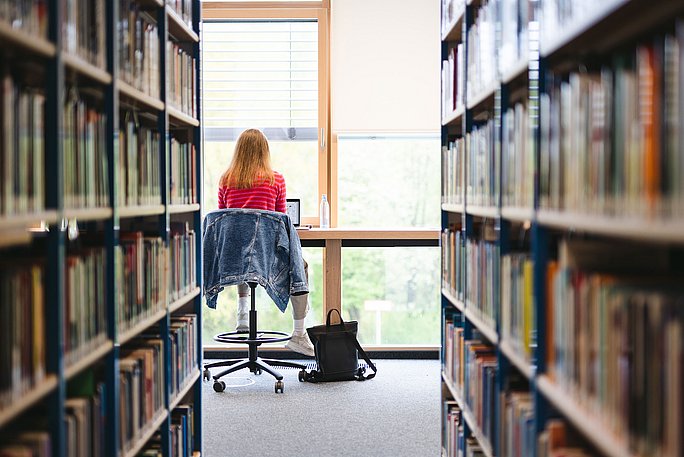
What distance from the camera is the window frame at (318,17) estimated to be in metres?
5.48

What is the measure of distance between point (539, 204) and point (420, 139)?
395 cm

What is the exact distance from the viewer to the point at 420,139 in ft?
18.2

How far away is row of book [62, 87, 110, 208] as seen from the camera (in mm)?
1855

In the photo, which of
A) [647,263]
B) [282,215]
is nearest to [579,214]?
[647,263]

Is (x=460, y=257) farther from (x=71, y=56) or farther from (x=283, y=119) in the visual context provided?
(x=283, y=119)

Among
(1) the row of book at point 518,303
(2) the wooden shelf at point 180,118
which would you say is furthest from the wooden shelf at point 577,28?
(2) the wooden shelf at point 180,118

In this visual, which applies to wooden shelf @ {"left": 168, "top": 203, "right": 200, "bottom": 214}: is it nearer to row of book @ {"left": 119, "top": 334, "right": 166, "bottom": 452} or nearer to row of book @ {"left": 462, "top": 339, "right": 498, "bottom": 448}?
row of book @ {"left": 119, "top": 334, "right": 166, "bottom": 452}

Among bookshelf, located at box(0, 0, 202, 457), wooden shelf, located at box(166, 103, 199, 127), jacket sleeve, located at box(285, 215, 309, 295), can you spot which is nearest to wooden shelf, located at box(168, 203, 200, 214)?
bookshelf, located at box(0, 0, 202, 457)

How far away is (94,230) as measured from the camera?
94.5 inches

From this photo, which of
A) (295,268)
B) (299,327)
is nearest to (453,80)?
(295,268)

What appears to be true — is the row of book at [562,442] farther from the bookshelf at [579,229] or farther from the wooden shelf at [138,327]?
the wooden shelf at [138,327]

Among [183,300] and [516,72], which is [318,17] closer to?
[183,300]

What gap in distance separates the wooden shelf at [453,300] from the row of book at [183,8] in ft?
4.66

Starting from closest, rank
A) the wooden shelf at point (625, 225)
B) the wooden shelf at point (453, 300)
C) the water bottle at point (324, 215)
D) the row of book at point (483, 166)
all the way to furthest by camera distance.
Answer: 1. the wooden shelf at point (625, 225)
2. the row of book at point (483, 166)
3. the wooden shelf at point (453, 300)
4. the water bottle at point (324, 215)
